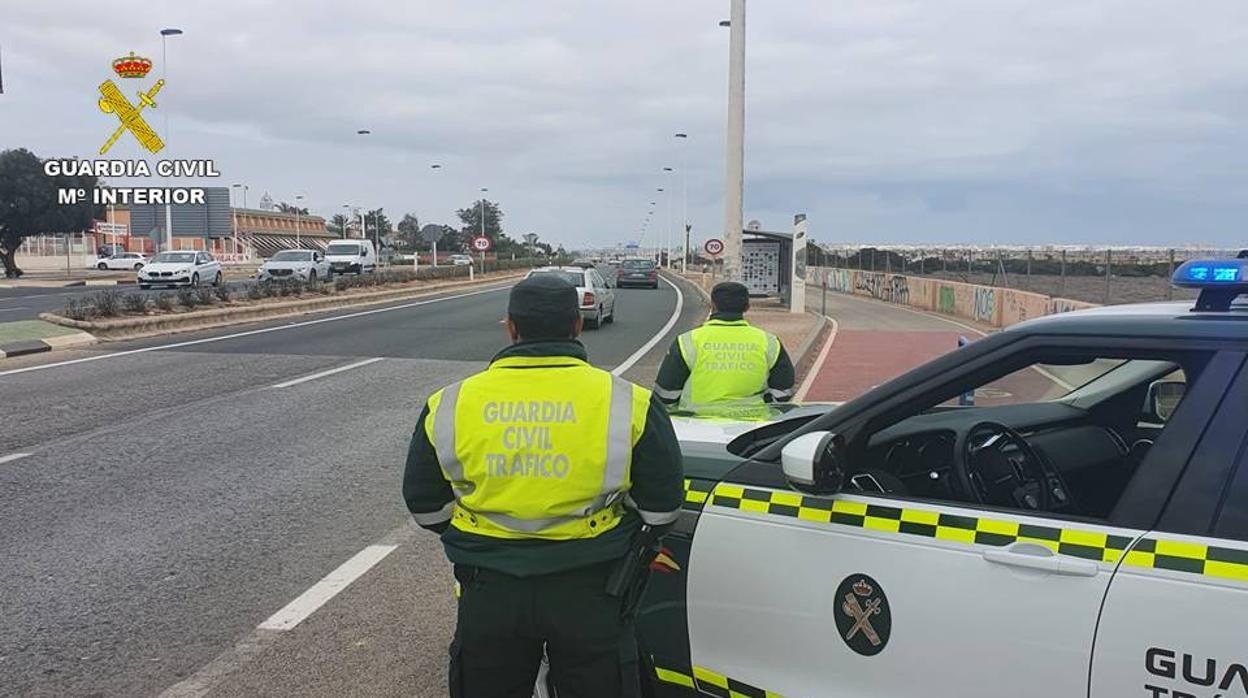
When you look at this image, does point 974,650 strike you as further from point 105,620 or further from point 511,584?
point 105,620

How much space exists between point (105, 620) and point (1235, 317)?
4726 millimetres

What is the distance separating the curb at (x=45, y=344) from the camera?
1493 cm

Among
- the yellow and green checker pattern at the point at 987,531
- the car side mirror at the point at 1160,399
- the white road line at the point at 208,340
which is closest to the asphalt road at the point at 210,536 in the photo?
the white road line at the point at 208,340

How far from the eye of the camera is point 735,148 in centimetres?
1950

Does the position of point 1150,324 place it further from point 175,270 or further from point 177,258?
point 177,258

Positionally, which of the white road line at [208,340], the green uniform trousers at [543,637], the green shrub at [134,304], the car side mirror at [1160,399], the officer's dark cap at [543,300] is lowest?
the white road line at [208,340]

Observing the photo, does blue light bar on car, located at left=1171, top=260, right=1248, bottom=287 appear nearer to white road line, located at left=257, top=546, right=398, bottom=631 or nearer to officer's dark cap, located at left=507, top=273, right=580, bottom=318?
officer's dark cap, located at left=507, top=273, right=580, bottom=318

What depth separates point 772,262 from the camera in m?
29.1

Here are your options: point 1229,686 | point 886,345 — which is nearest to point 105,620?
point 1229,686

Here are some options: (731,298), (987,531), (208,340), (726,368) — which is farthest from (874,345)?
(987,531)

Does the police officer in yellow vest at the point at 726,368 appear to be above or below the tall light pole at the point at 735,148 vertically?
below

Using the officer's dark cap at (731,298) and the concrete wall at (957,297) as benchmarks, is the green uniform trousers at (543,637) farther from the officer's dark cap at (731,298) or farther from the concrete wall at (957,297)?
the concrete wall at (957,297)

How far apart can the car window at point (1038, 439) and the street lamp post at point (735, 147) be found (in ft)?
49.1

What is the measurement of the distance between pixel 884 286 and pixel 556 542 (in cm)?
3599
